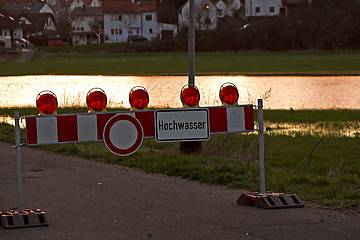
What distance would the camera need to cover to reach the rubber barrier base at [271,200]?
27.8 feet

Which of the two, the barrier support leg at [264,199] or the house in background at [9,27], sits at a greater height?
the house in background at [9,27]

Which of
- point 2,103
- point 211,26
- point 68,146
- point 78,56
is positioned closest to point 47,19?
point 211,26

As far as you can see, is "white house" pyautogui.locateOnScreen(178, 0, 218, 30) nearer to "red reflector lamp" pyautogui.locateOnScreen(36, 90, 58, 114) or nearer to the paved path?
the paved path

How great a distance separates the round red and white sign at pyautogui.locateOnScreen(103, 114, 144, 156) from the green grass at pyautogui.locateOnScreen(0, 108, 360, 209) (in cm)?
188

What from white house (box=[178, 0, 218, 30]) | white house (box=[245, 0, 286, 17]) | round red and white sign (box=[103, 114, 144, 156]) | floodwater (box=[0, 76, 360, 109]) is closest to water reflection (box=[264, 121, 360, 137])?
floodwater (box=[0, 76, 360, 109])

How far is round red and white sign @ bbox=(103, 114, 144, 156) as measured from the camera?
8.40 meters

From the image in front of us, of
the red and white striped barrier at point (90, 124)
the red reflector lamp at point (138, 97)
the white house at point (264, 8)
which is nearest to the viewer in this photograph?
the red and white striped barrier at point (90, 124)

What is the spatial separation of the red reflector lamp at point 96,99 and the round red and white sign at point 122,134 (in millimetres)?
174

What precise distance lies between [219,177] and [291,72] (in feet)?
134

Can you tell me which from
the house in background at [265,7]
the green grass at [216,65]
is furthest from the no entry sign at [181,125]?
the house in background at [265,7]

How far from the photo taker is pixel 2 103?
28984 mm

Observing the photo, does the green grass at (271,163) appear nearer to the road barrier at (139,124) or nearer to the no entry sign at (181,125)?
the road barrier at (139,124)

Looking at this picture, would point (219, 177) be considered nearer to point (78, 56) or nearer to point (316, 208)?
point (316, 208)

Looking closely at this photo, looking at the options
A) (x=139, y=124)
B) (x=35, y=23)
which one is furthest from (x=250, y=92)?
(x=35, y=23)
